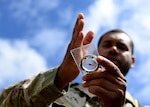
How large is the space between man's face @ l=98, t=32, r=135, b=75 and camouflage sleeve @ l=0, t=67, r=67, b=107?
174 centimetres

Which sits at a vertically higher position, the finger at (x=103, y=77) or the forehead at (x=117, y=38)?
the forehead at (x=117, y=38)

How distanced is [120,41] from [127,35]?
1.61 ft

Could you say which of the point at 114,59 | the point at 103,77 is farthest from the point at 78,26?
the point at 114,59

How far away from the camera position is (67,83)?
9.59 feet

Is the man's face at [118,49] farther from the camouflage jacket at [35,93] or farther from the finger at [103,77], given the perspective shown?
the finger at [103,77]

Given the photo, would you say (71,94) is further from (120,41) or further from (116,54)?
(120,41)

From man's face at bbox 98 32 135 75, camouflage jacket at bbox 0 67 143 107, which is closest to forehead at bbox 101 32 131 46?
man's face at bbox 98 32 135 75

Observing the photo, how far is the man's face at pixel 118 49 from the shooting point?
4.80 metres

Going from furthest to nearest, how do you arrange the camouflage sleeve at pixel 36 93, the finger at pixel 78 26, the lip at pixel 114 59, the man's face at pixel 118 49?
the man's face at pixel 118 49, the lip at pixel 114 59, the camouflage sleeve at pixel 36 93, the finger at pixel 78 26

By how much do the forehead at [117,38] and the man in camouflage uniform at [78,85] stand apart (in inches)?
1.3

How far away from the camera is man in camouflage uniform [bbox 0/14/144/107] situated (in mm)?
2152

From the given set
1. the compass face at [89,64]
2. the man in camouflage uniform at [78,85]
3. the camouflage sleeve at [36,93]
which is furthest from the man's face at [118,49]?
the compass face at [89,64]

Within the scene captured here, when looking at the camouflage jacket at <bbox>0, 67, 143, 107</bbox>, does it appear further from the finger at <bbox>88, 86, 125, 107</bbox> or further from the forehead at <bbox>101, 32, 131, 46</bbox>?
the forehead at <bbox>101, 32, 131, 46</bbox>

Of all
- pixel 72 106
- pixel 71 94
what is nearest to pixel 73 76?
pixel 72 106
